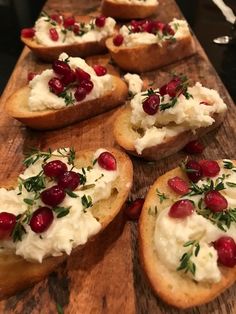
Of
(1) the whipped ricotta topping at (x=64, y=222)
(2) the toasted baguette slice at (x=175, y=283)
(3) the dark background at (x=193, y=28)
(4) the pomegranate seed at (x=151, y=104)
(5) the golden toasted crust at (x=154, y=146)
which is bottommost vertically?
(3) the dark background at (x=193, y=28)

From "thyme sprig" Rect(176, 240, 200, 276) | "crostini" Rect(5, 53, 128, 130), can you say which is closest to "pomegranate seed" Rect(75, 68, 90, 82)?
"crostini" Rect(5, 53, 128, 130)

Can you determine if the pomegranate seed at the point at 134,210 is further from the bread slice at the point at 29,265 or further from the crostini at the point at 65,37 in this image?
the crostini at the point at 65,37

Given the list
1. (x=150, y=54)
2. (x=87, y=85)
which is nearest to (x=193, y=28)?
(x=150, y=54)

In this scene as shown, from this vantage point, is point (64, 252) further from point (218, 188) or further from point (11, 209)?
point (218, 188)

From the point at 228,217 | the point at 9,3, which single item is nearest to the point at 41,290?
the point at 228,217

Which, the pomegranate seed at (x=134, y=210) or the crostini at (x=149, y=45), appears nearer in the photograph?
the pomegranate seed at (x=134, y=210)

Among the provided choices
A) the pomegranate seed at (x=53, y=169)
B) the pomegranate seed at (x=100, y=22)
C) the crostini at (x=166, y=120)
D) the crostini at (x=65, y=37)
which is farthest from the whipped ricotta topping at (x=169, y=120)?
the pomegranate seed at (x=100, y=22)

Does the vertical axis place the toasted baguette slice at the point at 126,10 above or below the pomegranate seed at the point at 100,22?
below

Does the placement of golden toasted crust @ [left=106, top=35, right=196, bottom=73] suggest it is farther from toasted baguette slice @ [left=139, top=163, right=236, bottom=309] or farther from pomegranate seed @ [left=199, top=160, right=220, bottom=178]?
toasted baguette slice @ [left=139, top=163, right=236, bottom=309]
